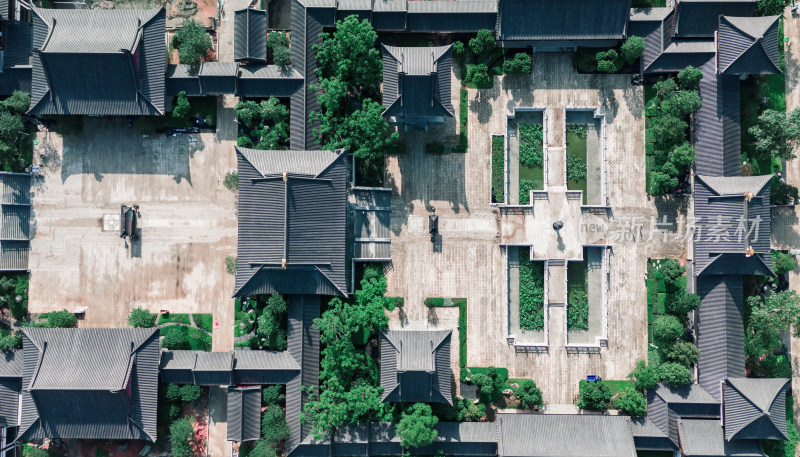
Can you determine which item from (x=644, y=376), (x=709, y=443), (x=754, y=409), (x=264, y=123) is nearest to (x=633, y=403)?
(x=644, y=376)

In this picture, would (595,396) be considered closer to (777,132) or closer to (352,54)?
(777,132)

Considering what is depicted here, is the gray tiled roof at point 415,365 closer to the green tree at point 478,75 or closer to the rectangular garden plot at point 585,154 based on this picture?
the rectangular garden plot at point 585,154

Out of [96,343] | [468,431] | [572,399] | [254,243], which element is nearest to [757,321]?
[572,399]

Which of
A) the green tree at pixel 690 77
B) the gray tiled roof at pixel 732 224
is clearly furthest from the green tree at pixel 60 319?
the green tree at pixel 690 77

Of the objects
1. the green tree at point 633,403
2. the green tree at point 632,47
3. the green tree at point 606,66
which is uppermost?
the green tree at point 632,47

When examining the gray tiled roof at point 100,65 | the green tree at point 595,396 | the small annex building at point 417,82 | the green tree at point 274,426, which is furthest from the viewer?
the green tree at point 595,396

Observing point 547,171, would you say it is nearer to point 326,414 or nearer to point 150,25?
point 326,414

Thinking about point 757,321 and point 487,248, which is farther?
point 487,248
